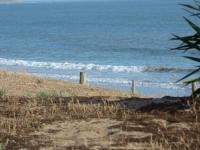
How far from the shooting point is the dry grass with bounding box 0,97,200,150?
7295 mm

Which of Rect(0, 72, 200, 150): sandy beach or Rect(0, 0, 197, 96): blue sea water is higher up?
Rect(0, 0, 197, 96): blue sea water

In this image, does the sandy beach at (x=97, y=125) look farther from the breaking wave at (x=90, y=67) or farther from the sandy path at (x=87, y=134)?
the breaking wave at (x=90, y=67)

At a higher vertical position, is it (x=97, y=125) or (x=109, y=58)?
(x=109, y=58)

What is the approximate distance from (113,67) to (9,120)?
2880 centimetres

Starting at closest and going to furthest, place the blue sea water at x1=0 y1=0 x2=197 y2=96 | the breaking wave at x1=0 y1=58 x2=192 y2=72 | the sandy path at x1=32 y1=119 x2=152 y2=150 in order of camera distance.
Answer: the sandy path at x1=32 y1=119 x2=152 y2=150 → the blue sea water at x1=0 y1=0 x2=197 y2=96 → the breaking wave at x1=0 y1=58 x2=192 y2=72

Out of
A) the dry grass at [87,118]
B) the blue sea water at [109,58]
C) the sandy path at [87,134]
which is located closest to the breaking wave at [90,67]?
the blue sea water at [109,58]

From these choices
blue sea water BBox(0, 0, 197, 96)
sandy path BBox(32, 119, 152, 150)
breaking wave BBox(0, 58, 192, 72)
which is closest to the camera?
sandy path BBox(32, 119, 152, 150)

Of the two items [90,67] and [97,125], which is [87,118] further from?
→ [90,67]

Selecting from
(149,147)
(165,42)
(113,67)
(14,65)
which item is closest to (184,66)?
(113,67)

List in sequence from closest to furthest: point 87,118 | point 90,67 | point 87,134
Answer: point 87,134 → point 87,118 → point 90,67

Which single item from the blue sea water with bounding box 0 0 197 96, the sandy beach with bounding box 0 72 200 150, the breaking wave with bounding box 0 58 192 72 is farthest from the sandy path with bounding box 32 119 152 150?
the breaking wave with bounding box 0 58 192 72

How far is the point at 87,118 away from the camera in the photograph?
28.3 feet

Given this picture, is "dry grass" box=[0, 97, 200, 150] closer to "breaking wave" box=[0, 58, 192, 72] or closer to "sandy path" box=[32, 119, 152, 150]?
"sandy path" box=[32, 119, 152, 150]

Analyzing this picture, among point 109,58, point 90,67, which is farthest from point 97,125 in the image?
point 109,58
